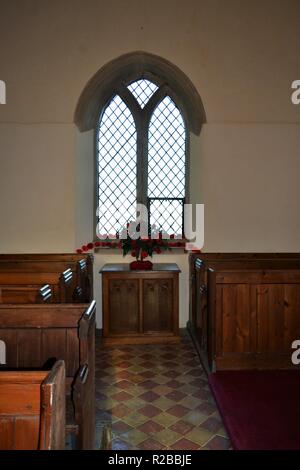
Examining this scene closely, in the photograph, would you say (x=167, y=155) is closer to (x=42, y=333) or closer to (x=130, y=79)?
(x=130, y=79)

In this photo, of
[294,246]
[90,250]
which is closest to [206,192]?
[294,246]

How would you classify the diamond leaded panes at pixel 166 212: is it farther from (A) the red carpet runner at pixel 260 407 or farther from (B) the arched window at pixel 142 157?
(A) the red carpet runner at pixel 260 407

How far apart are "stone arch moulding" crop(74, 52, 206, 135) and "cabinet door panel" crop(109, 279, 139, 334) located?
268 centimetres

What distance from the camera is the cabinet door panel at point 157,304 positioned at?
16.7 ft

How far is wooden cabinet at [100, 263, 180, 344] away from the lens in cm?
500

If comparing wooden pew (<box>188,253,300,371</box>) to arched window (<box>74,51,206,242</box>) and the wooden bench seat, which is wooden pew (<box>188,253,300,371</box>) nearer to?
arched window (<box>74,51,206,242</box>)

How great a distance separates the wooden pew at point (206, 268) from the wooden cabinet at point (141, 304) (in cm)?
32

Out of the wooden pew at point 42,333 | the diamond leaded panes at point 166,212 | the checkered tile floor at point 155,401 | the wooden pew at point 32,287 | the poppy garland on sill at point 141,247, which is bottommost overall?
the checkered tile floor at point 155,401

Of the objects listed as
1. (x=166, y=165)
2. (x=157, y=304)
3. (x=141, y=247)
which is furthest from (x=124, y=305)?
(x=166, y=165)

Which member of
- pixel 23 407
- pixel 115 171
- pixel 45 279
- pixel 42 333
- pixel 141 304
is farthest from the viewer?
pixel 115 171

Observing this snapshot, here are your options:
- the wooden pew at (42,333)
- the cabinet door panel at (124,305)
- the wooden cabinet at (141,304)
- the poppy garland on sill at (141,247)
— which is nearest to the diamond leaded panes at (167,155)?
the poppy garland on sill at (141,247)

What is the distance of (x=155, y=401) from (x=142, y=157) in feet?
14.0

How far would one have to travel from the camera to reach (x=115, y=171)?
20.5 feet
